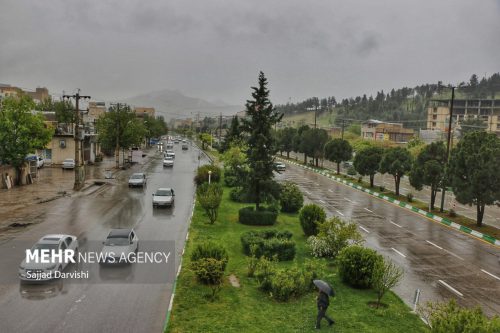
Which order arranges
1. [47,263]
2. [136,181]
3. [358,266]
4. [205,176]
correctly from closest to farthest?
[47,263], [358,266], [136,181], [205,176]

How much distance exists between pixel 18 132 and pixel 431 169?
3768 centimetres

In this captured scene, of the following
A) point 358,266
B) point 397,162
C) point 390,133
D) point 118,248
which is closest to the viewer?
point 358,266

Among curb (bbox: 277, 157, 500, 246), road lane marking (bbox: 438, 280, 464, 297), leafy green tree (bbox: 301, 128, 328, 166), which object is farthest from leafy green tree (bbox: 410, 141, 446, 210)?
leafy green tree (bbox: 301, 128, 328, 166)

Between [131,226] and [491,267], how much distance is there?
20.5m

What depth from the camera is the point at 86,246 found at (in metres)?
23.5

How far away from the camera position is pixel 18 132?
1715 inches

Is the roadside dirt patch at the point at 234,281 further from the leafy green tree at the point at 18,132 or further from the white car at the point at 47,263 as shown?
the leafy green tree at the point at 18,132

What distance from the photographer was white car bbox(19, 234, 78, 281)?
58.4ft

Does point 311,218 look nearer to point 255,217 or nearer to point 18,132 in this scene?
point 255,217

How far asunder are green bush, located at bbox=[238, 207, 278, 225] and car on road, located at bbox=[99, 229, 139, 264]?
10747 millimetres

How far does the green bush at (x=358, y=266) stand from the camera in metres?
19.2

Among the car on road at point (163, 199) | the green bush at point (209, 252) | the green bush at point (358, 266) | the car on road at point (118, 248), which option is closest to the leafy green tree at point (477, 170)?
the green bush at point (358, 266)

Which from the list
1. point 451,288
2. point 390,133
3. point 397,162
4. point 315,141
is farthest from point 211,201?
point 390,133

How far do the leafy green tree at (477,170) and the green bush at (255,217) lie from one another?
13853 mm
